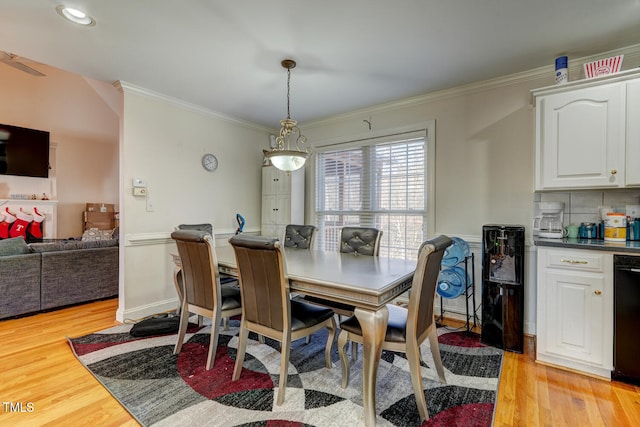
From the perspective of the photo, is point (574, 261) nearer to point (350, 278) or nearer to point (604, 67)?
point (604, 67)

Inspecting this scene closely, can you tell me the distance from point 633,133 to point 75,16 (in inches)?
163

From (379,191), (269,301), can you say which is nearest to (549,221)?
(379,191)

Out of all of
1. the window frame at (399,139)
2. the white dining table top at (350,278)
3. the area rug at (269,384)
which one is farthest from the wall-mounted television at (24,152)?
the white dining table top at (350,278)

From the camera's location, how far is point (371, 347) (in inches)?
Result: 62.6

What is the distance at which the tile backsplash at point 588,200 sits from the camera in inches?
96.7

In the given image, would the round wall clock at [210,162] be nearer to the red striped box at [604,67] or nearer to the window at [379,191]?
the window at [379,191]

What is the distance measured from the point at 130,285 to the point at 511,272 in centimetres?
381

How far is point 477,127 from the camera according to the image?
316cm

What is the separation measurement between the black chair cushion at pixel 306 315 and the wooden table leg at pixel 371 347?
468mm

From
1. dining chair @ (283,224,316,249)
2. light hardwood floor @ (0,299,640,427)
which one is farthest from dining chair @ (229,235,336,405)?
dining chair @ (283,224,316,249)

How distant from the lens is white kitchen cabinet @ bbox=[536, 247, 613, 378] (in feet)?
6.79

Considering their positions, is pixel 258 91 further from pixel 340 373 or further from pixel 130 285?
pixel 340 373

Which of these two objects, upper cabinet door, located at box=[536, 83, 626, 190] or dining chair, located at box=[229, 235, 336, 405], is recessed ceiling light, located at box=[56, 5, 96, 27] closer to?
dining chair, located at box=[229, 235, 336, 405]

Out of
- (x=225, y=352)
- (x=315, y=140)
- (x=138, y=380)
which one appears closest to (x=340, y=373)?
(x=225, y=352)
